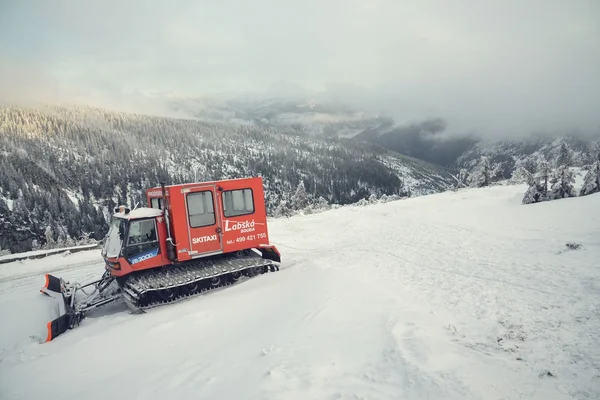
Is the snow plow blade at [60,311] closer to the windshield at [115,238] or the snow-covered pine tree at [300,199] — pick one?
the windshield at [115,238]

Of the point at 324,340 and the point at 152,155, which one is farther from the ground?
the point at 152,155

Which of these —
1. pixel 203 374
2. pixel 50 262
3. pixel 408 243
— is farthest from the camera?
pixel 50 262

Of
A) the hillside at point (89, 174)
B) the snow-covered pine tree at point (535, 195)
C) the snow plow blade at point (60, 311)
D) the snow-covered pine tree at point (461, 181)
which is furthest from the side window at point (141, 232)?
the hillside at point (89, 174)

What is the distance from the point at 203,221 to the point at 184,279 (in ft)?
6.28

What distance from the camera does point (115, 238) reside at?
33.9 ft

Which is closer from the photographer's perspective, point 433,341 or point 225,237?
point 433,341

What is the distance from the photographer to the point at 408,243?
14164mm

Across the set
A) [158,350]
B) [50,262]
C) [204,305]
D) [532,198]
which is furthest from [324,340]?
[532,198]

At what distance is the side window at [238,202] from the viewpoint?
11.1m

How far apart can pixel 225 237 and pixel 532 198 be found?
19.5m

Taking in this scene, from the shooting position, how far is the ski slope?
15.4 feet

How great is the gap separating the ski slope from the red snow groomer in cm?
59

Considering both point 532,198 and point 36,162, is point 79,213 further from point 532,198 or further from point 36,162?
point 532,198

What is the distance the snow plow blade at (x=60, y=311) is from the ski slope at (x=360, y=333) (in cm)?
27
